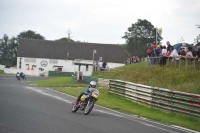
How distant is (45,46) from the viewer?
352 feet

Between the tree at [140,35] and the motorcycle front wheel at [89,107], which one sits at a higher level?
the tree at [140,35]

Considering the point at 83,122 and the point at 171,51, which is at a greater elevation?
the point at 171,51

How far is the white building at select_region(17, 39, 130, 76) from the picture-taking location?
341 ft

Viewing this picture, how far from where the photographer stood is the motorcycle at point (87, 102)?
696 inches

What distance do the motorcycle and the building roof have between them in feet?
278

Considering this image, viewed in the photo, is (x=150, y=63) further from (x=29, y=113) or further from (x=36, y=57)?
(x=36, y=57)

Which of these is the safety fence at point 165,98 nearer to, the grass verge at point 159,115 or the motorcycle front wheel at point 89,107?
the grass verge at point 159,115

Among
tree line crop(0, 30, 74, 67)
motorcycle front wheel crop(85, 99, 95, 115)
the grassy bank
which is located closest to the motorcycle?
motorcycle front wheel crop(85, 99, 95, 115)

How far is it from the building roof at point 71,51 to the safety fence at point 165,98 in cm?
7585

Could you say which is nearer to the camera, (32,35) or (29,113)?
(29,113)

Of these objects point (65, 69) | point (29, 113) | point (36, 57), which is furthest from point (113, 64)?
point (29, 113)

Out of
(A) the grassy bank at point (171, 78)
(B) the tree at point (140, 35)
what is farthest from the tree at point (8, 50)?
(A) the grassy bank at point (171, 78)

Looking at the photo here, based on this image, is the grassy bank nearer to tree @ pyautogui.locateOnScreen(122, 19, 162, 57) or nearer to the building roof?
the building roof

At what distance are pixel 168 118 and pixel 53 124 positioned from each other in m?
7.49
